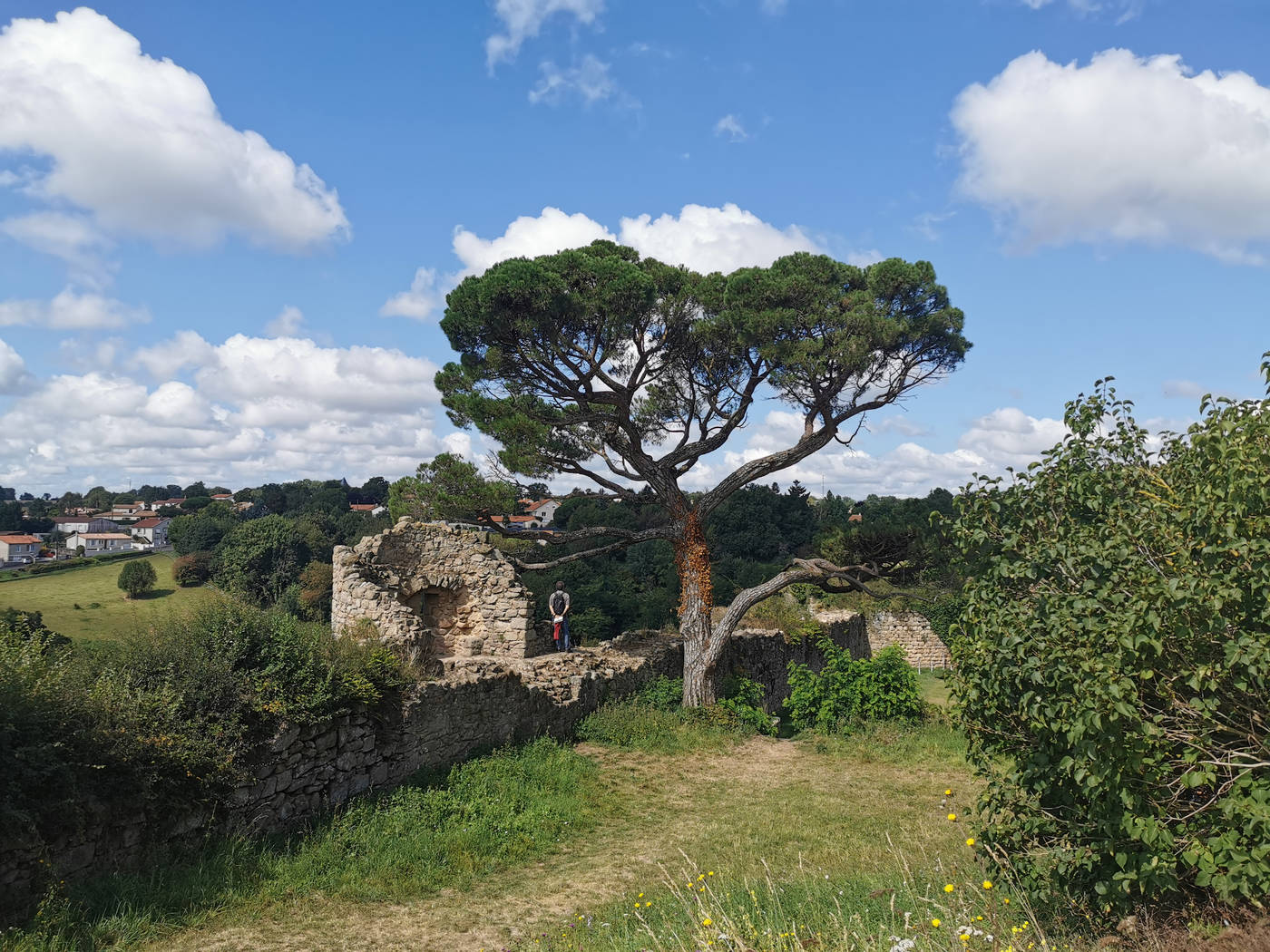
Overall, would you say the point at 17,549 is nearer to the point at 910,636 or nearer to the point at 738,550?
the point at 738,550

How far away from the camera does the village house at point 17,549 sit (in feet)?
219

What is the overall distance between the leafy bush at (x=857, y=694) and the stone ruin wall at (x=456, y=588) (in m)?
4.82

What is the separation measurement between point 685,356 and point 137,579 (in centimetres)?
4311

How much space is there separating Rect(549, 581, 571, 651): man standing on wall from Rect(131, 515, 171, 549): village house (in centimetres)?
6905

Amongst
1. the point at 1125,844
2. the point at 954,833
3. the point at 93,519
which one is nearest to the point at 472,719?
the point at 954,833

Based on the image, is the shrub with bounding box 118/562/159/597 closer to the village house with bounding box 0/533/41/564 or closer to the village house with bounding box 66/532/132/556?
the village house with bounding box 0/533/41/564

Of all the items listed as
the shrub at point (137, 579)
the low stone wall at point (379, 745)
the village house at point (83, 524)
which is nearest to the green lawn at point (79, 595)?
the shrub at point (137, 579)

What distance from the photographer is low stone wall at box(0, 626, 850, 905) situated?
5617 mm

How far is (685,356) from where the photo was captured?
49.9 ft

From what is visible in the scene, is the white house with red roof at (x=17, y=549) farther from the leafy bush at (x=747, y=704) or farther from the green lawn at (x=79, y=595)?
the leafy bush at (x=747, y=704)

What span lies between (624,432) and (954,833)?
901 centimetres

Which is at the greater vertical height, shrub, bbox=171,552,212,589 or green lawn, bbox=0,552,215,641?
shrub, bbox=171,552,212,589

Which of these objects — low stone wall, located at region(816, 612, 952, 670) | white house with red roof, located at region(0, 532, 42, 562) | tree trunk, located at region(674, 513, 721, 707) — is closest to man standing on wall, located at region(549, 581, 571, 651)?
tree trunk, located at region(674, 513, 721, 707)

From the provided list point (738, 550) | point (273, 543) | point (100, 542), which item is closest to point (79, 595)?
point (273, 543)
